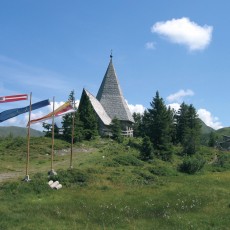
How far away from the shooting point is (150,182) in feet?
87.9

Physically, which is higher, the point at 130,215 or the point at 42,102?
the point at 42,102

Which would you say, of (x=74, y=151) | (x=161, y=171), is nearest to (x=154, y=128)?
(x=74, y=151)

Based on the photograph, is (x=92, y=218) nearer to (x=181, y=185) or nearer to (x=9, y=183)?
(x=9, y=183)

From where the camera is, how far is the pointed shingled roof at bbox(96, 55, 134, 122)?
63.4 meters

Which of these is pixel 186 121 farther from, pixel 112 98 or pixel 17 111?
pixel 17 111

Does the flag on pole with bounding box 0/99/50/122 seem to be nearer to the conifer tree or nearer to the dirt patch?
the dirt patch

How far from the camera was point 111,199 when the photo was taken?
2073 centimetres

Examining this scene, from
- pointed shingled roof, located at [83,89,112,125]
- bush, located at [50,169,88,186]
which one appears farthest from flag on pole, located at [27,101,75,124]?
pointed shingled roof, located at [83,89,112,125]

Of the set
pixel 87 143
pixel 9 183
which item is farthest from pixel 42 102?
pixel 87 143

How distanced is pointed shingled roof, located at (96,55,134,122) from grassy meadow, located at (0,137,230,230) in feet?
94.8

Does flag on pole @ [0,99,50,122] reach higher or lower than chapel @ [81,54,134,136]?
lower

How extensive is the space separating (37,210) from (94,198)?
356 cm

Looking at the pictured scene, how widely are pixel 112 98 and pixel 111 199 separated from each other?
148 ft

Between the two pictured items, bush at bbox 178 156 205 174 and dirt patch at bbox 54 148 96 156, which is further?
dirt patch at bbox 54 148 96 156
